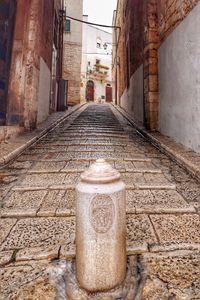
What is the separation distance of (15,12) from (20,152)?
158 inches

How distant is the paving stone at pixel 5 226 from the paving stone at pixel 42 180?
0.73m

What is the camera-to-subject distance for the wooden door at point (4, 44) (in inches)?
222

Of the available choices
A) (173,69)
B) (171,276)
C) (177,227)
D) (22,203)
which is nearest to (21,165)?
(22,203)

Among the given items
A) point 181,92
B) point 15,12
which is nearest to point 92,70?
point 15,12

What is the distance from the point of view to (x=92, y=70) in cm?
3578

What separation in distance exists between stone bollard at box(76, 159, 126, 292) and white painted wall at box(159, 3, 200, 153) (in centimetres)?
276

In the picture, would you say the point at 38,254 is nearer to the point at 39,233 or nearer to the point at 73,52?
the point at 39,233

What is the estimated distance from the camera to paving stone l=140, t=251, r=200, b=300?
1.17m

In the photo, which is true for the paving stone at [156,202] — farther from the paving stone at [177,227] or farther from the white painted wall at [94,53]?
the white painted wall at [94,53]

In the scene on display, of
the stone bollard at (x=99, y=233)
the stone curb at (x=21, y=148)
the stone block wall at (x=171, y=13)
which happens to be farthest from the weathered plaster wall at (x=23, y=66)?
the stone bollard at (x=99, y=233)

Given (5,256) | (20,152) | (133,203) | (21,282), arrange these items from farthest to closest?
1. (20,152)
2. (133,203)
3. (5,256)
4. (21,282)

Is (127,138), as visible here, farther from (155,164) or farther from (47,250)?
(47,250)

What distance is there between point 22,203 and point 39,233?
1.90 ft

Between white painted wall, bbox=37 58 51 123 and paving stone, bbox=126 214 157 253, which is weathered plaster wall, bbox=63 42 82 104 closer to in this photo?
white painted wall, bbox=37 58 51 123
